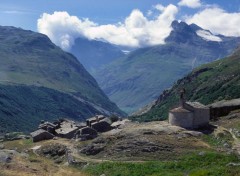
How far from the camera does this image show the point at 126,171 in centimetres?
6738

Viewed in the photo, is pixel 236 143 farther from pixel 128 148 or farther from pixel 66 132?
pixel 66 132

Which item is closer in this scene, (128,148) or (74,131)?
(128,148)

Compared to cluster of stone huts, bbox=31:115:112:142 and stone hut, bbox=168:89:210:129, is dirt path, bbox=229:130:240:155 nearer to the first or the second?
stone hut, bbox=168:89:210:129

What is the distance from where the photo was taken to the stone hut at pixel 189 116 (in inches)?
3671

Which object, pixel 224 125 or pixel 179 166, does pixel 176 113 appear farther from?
pixel 179 166

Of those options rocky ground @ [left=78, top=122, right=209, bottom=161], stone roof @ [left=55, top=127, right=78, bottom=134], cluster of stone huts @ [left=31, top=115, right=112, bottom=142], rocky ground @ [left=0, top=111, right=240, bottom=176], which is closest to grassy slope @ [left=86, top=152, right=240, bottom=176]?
rocky ground @ [left=0, top=111, right=240, bottom=176]

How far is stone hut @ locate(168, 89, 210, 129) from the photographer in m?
93.2

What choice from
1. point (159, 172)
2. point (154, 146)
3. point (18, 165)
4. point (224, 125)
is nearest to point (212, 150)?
point (154, 146)

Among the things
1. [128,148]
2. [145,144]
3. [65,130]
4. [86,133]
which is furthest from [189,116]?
[65,130]

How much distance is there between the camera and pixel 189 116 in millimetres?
93125

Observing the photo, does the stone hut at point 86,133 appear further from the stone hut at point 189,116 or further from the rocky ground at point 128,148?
the stone hut at point 189,116

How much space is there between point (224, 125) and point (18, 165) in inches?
1923

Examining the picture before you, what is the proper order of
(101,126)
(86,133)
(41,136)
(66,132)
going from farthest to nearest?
(66,132) → (41,136) → (101,126) → (86,133)

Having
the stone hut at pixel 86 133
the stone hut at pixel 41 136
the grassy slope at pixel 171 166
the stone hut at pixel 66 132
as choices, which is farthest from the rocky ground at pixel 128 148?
the stone hut at pixel 66 132
